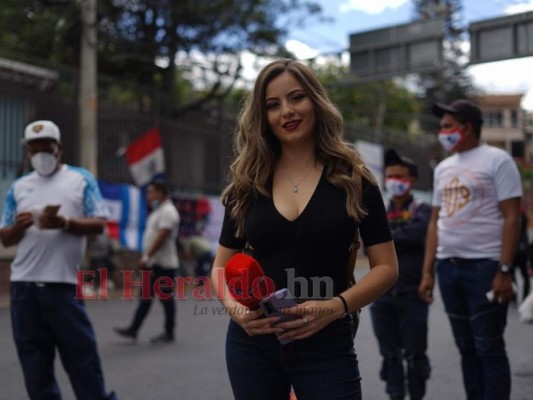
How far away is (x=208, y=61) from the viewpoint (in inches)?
898

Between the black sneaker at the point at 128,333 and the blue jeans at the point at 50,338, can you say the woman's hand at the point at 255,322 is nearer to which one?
the blue jeans at the point at 50,338

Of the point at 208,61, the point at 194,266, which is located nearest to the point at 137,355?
the point at 194,266

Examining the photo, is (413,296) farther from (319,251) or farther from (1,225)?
(319,251)

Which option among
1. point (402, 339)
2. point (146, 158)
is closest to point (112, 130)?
point (146, 158)

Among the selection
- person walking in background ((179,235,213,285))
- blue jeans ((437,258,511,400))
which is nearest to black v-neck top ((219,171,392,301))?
blue jeans ((437,258,511,400))

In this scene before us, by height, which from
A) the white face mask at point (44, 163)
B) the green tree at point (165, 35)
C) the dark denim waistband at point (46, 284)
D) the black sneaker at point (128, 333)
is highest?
the green tree at point (165, 35)

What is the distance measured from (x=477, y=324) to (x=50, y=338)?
2.43 meters

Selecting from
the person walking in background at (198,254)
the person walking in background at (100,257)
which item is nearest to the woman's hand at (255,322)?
the person walking in background at (100,257)

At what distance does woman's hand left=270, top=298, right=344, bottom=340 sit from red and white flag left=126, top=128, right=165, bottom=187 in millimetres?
15387

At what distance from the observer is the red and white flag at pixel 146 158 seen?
58.9 feet

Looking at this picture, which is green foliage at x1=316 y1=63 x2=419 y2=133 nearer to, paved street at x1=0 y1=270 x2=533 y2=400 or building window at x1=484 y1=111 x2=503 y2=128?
building window at x1=484 y1=111 x2=503 y2=128

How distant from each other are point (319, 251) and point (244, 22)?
66.8ft

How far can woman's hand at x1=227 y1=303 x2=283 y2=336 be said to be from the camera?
2701mm

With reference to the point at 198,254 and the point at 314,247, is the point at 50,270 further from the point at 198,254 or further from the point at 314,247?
the point at 198,254
